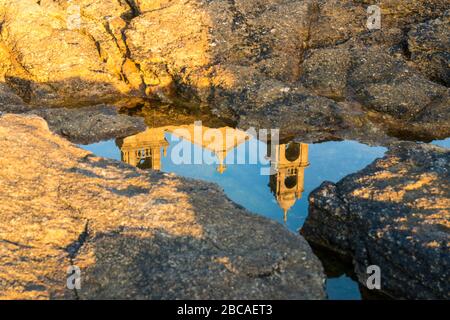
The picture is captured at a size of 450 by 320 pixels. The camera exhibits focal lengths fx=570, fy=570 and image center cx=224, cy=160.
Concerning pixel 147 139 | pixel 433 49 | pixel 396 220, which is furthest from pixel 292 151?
pixel 433 49

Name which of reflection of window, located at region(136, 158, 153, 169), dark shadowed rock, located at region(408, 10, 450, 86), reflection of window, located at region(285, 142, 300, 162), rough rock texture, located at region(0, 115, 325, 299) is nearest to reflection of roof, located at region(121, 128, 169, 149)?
reflection of window, located at region(136, 158, 153, 169)

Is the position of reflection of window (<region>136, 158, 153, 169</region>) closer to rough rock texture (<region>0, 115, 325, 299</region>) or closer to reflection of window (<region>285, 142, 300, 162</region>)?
rough rock texture (<region>0, 115, 325, 299</region>)

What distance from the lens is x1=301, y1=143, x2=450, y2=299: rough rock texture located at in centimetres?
975

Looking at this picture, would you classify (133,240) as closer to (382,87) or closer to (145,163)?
(145,163)

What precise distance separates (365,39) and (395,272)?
1118cm

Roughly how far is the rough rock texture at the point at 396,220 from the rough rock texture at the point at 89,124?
23.5 feet

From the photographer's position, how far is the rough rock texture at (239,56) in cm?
1759

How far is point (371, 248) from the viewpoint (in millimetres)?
10578

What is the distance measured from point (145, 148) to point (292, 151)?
4.11m

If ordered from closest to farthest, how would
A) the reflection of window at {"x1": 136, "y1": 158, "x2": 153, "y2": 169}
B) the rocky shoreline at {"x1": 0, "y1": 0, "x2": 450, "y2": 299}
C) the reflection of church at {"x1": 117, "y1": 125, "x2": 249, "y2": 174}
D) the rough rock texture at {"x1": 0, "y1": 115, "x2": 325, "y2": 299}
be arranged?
the rough rock texture at {"x1": 0, "y1": 115, "x2": 325, "y2": 299} → the rocky shoreline at {"x1": 0, "y1": 0, "x2": 450, "y2": 299} → the reflection of window at {"x1": 136, "y1": 158, "x2": 153, "y2": 169} → the reflection of church at {"x1": 117, "y1": 125, "x2": 249, "y2": 174}

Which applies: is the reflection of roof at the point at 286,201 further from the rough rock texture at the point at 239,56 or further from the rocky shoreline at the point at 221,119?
the rough rock texture at the point at 239,56

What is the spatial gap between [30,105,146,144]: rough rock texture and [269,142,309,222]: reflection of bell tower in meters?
4.42

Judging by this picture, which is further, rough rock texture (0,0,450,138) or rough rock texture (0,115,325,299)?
rough rock texture (0,0,450,138)
